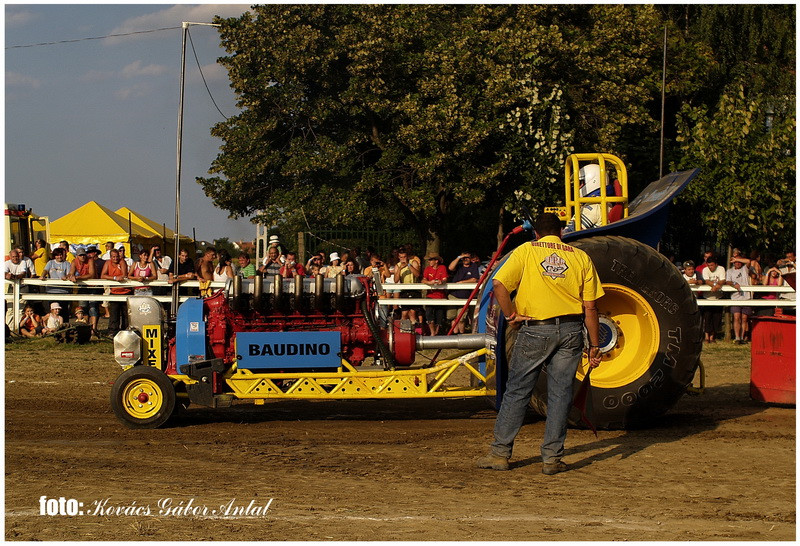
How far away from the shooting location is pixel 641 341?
27.1ft

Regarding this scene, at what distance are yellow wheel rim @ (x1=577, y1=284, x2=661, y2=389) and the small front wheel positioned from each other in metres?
3.52

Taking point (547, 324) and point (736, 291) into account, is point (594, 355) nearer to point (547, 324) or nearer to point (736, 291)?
point (547, 324)

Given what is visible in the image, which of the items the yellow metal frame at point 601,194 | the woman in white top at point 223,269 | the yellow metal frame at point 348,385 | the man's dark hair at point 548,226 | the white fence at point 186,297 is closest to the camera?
the man's dark hair at point 548,226

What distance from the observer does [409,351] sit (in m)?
8.57

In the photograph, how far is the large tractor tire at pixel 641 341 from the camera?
26.5 ft

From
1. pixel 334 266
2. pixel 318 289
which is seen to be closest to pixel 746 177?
pixel 334 266

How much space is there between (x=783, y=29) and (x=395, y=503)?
2299 centimetres

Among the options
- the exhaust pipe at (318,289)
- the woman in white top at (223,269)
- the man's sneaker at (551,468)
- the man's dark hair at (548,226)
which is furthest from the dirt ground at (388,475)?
the woman in white top at (223,269)

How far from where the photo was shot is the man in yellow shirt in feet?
22.5

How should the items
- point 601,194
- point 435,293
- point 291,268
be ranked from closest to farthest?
1. point 601,194
2. point 291,268
3. point 435,293

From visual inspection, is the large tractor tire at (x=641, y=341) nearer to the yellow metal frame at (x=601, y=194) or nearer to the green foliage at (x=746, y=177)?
the yellow metal frame at (x=601, y=194)

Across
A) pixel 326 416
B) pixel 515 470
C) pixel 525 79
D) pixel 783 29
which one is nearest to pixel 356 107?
pixel 525 79

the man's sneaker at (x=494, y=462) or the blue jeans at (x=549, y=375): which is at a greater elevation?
the blue jeans at (x=549, y=375)

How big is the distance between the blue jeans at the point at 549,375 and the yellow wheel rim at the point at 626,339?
123 centimetres
